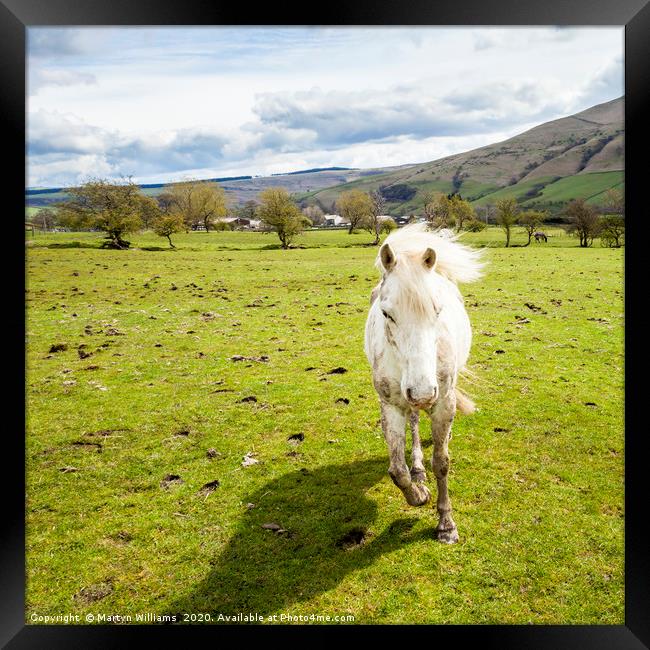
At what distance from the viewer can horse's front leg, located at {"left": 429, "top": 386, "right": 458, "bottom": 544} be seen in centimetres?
484

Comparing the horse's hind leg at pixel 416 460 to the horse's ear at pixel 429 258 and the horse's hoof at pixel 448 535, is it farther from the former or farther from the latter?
the horse's ear at pixel 429 258

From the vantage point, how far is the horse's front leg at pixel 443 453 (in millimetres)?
4840

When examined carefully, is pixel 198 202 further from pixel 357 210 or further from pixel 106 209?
pixel 357 210

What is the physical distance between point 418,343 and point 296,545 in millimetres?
2795

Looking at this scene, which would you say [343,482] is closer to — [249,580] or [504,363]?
[249,580]

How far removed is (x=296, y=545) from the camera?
497cm

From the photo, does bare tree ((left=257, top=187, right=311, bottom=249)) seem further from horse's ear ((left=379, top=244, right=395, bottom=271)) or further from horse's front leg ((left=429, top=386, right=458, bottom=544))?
horse's ear ((left=379, top=244, right=395, bottom=271))

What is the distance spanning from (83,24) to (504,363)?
1020 centimetres

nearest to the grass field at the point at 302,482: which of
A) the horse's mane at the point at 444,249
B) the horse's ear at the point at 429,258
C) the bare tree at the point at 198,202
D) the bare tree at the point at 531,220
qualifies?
the horse's mane at the point at 444,249

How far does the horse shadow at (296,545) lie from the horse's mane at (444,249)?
3.04m

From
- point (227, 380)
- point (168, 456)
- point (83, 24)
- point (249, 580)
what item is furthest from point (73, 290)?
point (249, 580)

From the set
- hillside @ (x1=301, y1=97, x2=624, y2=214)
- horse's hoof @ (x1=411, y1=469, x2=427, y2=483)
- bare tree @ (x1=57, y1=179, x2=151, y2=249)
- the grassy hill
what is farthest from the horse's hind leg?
hillside @ (x1=301, y1=97, x2=624, y2=214)

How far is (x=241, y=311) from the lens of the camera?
1717 cm

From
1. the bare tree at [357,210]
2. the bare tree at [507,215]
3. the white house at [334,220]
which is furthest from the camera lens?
the white house at [334,220]
